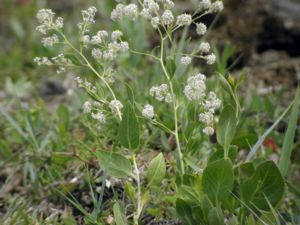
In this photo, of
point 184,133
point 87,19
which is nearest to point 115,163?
point 184,133

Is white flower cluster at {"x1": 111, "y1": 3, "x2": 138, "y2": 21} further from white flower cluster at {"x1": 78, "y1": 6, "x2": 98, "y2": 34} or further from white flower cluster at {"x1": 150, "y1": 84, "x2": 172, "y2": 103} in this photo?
white flower cluster at {"x1": 150, "y1": 84, "x2": 172, "y2": 103}

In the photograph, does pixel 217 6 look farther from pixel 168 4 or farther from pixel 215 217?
pixel 215 217

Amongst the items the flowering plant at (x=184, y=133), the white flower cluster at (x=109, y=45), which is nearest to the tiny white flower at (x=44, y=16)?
the flowering plant at (x=184, y=133)

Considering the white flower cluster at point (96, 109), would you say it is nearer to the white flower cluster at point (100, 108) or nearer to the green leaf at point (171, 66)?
the white flower cluster at point (100, 108)

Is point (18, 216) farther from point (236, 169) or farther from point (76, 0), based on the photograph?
point (76, 0)

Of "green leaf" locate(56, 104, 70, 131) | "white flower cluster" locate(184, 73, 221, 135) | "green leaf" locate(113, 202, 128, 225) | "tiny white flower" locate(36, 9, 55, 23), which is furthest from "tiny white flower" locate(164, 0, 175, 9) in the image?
"green leaf" locate(56, 104, 70, 131)

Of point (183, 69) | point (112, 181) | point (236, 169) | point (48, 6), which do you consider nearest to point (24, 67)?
point (48, 6)
